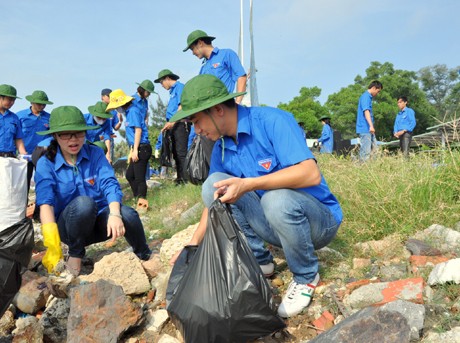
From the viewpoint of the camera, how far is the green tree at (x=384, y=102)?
96.4ft

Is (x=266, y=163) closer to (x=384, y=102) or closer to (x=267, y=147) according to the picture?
(x=267, y=147)

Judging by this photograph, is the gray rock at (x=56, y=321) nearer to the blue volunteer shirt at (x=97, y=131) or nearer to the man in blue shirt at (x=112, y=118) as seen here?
the blue volunteer shirt at (x=97, y=131)

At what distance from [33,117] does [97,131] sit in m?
0.95

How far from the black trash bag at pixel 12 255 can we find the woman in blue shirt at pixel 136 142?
12.0 feet

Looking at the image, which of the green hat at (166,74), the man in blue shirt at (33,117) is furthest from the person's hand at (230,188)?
the man in blue shirt at (33,117)

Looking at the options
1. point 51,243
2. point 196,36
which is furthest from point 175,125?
point 51,243

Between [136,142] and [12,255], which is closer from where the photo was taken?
[12,255]

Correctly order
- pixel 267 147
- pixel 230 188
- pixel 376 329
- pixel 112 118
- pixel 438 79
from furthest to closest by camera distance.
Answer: pixel 438 79 < pixel 112 118 < pixel 267 147 < pixel 230 188 < pixel 376 329

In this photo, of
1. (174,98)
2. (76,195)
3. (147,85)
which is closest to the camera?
(76,195)

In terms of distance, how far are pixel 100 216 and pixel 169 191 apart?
11.2 feet

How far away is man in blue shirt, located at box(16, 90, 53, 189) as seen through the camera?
627cm

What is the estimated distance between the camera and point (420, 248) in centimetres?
265

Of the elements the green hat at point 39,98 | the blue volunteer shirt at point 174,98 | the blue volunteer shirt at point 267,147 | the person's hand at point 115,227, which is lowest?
the person's hand at point 115,227

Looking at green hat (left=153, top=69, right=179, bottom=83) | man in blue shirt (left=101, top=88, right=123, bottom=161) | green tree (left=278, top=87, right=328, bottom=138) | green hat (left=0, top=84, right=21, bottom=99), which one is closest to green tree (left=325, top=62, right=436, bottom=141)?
green tree (left=278, top=87, right=328, bottom=138)
